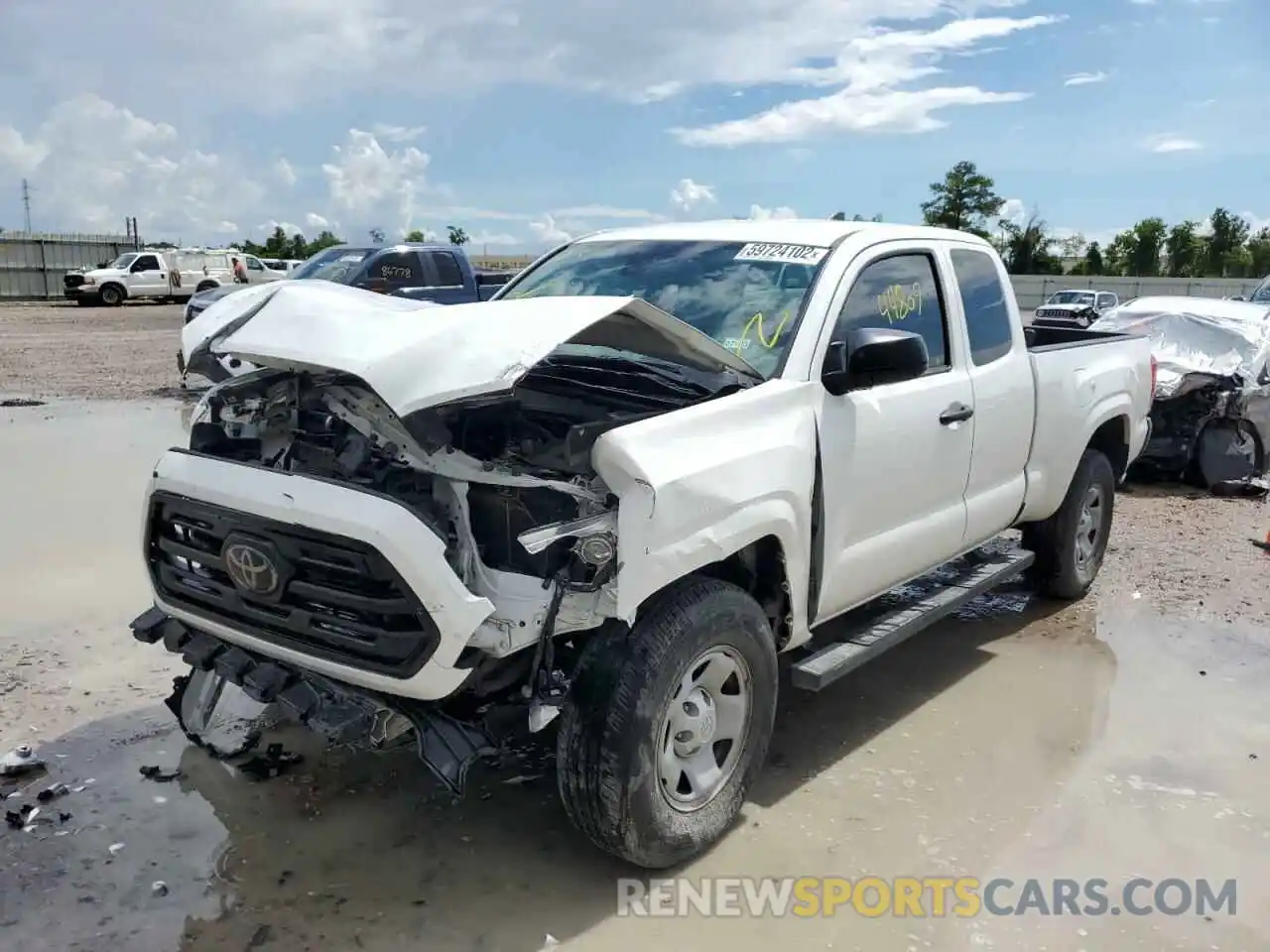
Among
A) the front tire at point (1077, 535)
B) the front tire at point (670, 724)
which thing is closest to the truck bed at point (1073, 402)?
the front tire at point (1077, 535)

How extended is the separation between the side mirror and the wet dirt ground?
62.2 inches

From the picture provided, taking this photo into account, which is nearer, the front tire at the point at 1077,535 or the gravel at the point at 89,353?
the front tire at the point at 1077,535

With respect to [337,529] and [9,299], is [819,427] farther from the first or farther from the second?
[9,299]

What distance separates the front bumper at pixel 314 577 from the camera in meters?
2.96

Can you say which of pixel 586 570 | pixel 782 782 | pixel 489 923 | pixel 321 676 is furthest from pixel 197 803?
pixel 782 782

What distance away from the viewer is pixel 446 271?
1543cm

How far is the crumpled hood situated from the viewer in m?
3.00

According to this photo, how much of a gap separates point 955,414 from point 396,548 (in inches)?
105

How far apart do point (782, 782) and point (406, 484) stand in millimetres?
1915

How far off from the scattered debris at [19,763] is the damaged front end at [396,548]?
92 centimetres

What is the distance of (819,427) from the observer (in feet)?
12.7

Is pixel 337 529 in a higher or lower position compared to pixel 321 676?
higher

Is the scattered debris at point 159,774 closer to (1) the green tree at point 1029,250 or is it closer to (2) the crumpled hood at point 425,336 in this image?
(2) the crumpled hood at point 425,336

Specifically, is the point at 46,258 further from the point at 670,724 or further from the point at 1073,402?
the point at 670,724
